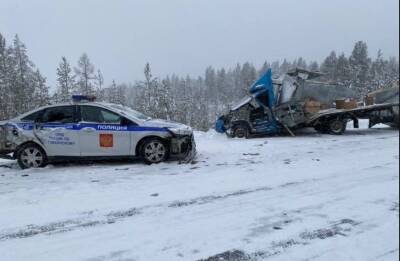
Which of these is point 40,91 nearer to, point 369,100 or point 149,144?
point 149,144

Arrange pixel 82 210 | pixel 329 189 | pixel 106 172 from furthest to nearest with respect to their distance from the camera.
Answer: pixel 106 172, pixel 329 189, pixel 82 210

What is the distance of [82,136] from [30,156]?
134 centimetres

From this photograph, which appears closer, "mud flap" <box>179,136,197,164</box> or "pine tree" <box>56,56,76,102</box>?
"mud flap" <box>179,136,197,164</box>

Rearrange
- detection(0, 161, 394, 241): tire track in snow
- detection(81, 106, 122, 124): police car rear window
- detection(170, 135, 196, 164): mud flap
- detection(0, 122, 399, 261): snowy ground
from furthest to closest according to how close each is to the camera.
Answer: detection(170, 135, 196, 164): mud flap < detection(81, 106, 122, 124): police car rear window < detection(0, 161, 394, 241): tire track in snow < detection(0, 122, 399, 261): snowy ground

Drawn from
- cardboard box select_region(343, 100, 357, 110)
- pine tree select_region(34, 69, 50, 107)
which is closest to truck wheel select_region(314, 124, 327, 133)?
cardboard box select_region(343, 100, 357, 110)

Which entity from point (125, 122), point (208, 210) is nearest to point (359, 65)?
point (125, 122)

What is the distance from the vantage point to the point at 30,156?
9.26m

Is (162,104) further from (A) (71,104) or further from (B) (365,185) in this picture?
(B) (365,185)

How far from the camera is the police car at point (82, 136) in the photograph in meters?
9.27

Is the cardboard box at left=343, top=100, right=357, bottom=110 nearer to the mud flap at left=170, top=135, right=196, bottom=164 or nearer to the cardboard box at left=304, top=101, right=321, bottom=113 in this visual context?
the cardboard box at left=304, top=101, right=321, bottom=113

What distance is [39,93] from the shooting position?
38969 mm

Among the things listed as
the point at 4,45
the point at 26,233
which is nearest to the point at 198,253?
the point at 26,233

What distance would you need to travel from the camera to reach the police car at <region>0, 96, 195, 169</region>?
927cm

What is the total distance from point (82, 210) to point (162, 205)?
1.19m
